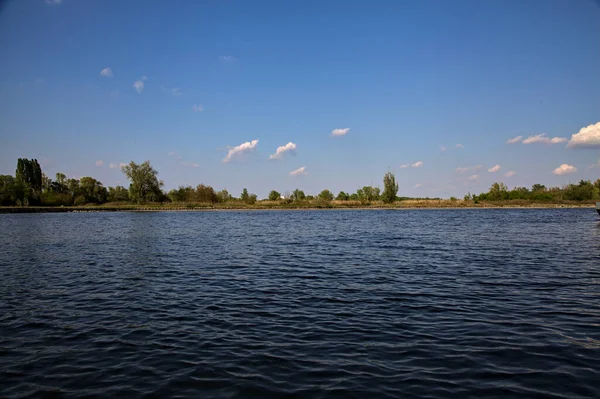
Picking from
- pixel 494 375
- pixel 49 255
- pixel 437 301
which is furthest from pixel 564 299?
pixel 49 255

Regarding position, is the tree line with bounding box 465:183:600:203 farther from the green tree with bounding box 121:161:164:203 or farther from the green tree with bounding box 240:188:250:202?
the green tree with bounding box 121:161:164:203

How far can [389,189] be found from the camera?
6560 inches

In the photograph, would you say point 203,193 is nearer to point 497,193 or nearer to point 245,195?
point 245,195

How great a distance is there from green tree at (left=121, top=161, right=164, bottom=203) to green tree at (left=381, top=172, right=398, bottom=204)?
329 ft

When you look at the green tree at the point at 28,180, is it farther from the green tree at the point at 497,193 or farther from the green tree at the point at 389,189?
the green tree at the point at 497,193

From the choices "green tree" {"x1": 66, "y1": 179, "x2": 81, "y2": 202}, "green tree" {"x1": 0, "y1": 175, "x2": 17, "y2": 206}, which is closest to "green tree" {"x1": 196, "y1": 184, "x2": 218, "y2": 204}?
"green tree" {"x1": 66, "y1": 179, "x2": 81, "y2": 202}

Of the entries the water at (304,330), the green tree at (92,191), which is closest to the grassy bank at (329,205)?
the green tree at (92,191)

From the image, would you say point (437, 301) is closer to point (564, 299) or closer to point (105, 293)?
point (564, 299)

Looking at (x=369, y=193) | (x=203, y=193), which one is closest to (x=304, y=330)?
(x=203, y=193)

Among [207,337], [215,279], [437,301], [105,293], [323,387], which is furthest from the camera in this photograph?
[215,279]

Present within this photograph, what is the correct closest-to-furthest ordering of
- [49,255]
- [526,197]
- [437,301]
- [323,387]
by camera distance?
1. [323,387]
2. [437,301]
3. [49,255]
4. [526,197]

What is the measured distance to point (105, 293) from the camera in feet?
47.8

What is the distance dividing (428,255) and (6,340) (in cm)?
2151

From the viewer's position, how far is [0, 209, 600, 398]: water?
6977 mm
